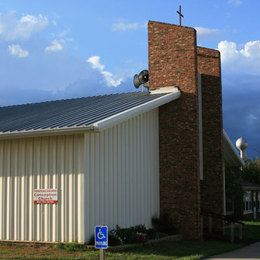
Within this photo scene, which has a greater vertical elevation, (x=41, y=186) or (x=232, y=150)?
(x=232, y=150)

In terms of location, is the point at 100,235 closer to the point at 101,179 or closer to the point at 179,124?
the point at 101,179

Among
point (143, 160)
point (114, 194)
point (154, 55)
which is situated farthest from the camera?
point (154, 55)

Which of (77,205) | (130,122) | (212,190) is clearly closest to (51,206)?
(77,205)

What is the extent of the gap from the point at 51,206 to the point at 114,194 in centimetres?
203

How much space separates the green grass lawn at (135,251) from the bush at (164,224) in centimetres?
116

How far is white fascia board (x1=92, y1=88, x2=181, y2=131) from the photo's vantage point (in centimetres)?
1538

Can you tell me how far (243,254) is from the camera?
628 inches

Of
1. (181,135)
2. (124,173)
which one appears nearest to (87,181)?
(124,173)

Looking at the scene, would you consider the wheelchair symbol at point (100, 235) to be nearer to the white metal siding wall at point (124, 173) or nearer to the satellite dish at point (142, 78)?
the white metal siding wall at point (124, 173)

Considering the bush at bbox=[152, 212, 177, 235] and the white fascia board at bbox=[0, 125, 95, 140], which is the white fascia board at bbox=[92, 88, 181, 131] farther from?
the bush at bbox=[152, 212, 177, 235]

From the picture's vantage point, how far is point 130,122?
1850 cm

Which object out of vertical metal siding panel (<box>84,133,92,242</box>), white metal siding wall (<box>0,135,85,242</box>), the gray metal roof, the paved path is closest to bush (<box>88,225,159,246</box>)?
vertical metal siding panel (<box>84,133,92,242</box>)

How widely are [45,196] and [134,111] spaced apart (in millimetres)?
3717

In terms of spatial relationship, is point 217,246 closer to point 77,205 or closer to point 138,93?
point 77,205
